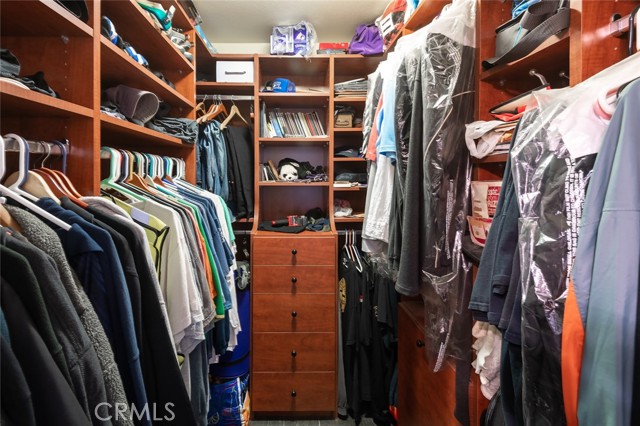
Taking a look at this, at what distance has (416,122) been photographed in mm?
1132

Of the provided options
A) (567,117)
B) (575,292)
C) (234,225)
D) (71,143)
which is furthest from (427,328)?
(234,225)

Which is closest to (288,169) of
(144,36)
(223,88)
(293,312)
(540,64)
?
(223,88)

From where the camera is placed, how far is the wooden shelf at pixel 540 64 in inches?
35.2

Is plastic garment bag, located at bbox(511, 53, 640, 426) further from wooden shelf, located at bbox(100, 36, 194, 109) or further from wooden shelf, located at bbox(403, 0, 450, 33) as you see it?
wooden shelf, located at bbox(100, 36, 194, 109)

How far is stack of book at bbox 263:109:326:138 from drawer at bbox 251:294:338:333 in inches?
44.3

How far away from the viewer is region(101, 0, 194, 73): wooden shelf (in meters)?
1.21

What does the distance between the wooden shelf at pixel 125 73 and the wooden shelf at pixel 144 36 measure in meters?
0.19

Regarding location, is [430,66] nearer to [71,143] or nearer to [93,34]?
[93,34]

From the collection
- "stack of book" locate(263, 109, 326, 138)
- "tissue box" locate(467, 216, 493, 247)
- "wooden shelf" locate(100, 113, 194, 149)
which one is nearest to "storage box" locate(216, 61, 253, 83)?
"stack of book" locate(263, 109, 326, 138)

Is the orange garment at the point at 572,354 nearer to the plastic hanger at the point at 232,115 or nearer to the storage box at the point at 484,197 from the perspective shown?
the storage box at the point at 484,197

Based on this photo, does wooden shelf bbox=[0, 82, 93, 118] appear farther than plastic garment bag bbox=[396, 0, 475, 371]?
No

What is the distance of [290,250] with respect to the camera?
208 centimetres

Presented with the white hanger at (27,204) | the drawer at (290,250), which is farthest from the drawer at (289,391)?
the white hanger at (27,204)

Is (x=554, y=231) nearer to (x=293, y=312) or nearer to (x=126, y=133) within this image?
(x=126, y=133)
